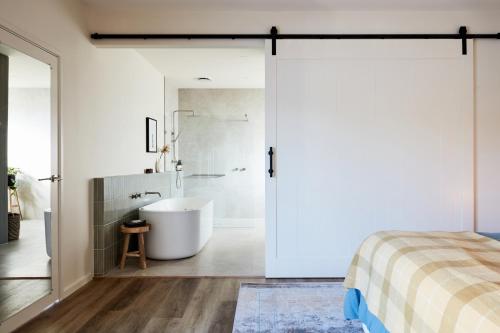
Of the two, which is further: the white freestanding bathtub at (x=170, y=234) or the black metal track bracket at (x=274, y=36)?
the white freestanding bathtub at (x=170, y=234)

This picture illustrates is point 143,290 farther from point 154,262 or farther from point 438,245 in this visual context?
point 438,245

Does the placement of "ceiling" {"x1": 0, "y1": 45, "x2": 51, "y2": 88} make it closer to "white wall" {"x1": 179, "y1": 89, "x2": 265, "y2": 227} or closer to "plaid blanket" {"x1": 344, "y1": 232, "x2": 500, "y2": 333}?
"plaid blanket" {"x1": 344, "y1": 232, "x2": 500, "y2": 333}

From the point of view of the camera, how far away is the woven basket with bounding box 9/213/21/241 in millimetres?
2102

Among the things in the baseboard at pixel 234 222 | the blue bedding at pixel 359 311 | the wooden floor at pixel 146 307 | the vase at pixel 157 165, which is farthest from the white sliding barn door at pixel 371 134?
the baseboard at pixel 234 222

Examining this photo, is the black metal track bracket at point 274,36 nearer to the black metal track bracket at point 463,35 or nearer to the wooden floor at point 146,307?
the black metal track bracket at point 463,35

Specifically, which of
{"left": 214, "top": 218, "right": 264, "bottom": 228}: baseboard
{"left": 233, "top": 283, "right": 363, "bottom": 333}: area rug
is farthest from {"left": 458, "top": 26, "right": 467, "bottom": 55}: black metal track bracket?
{"left": 214, "top": 218, "right": 264, "bottom": 228}: baseboard

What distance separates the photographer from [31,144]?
2260 mm

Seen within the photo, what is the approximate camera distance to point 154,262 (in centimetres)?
353

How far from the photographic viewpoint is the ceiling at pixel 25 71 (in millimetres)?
2123

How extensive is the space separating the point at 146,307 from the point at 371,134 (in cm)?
247

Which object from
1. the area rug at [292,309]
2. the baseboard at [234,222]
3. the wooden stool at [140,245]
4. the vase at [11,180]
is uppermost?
the vase at [11,180]

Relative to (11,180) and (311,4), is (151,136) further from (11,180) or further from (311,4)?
(311,4)

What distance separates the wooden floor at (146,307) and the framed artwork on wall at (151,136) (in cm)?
208

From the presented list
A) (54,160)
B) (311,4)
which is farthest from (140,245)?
(311,4)
